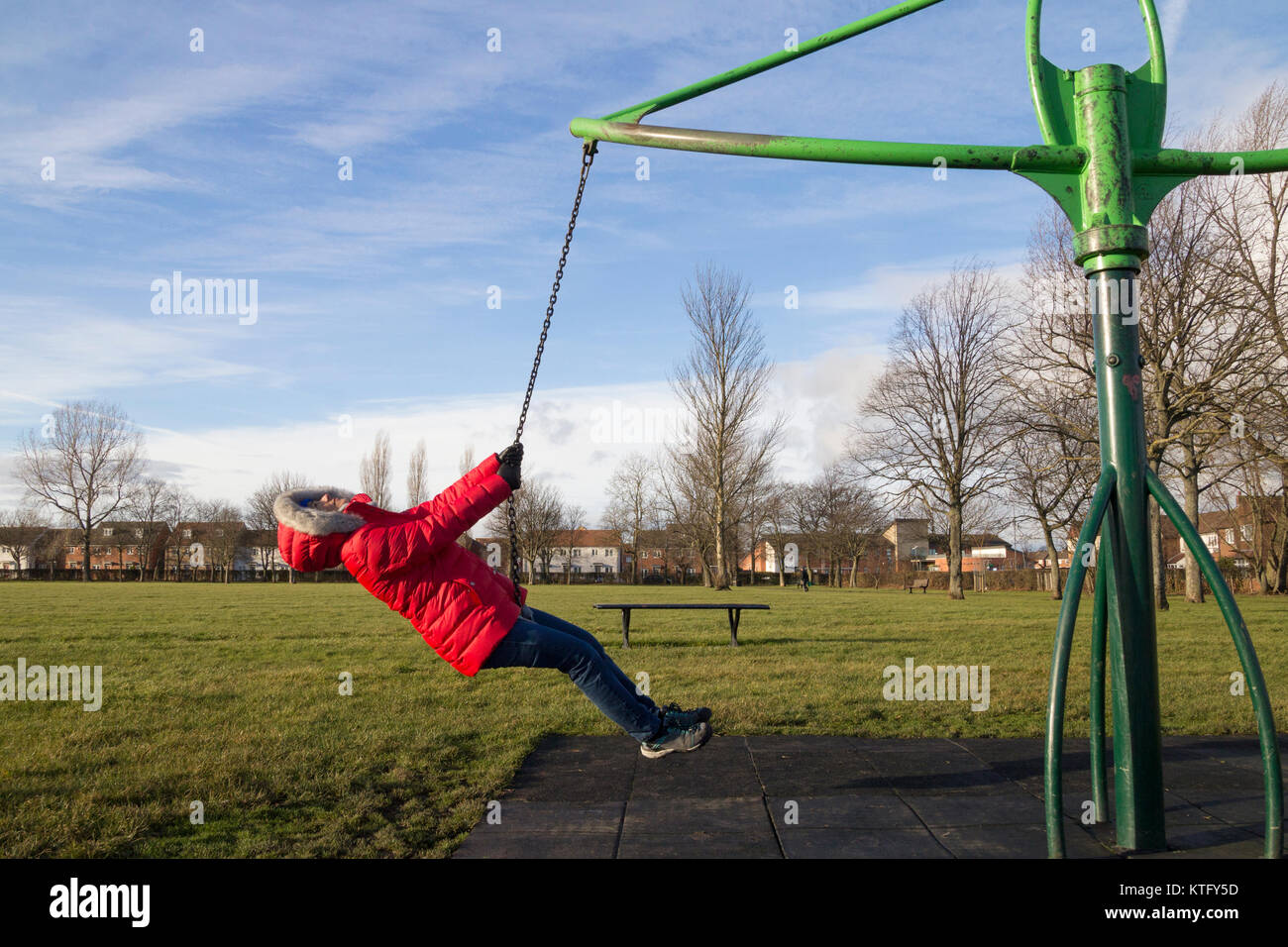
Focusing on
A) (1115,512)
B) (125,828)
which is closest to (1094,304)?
(1115,512)

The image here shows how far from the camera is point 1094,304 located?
416 centimetres

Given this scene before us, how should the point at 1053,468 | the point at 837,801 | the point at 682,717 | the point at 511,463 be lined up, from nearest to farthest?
1. the point at 511,463
2. the point at 682,717
3. the point at 837,801
4. the point at 1053,468

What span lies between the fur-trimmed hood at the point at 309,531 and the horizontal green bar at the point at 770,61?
2.40m

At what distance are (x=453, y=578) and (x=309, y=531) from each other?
0.71 metres

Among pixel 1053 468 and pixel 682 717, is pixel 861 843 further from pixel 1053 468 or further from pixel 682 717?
pixel 1053 468

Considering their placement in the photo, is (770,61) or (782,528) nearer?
(770,61)

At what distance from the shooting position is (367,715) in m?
7.52

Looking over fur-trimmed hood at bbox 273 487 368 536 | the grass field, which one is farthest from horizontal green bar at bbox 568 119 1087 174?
the grass field

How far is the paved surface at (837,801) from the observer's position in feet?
13.5

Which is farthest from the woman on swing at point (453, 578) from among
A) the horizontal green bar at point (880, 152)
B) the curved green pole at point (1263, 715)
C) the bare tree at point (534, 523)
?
the bare tree at point (534, 523)

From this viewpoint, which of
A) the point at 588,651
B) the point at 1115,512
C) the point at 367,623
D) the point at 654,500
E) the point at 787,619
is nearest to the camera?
the point at 1115,512

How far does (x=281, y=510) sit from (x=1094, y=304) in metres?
4.00

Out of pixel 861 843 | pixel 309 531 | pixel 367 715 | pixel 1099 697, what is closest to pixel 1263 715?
pixel 1099 697

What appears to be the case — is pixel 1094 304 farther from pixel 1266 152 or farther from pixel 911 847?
pixel 911 847
